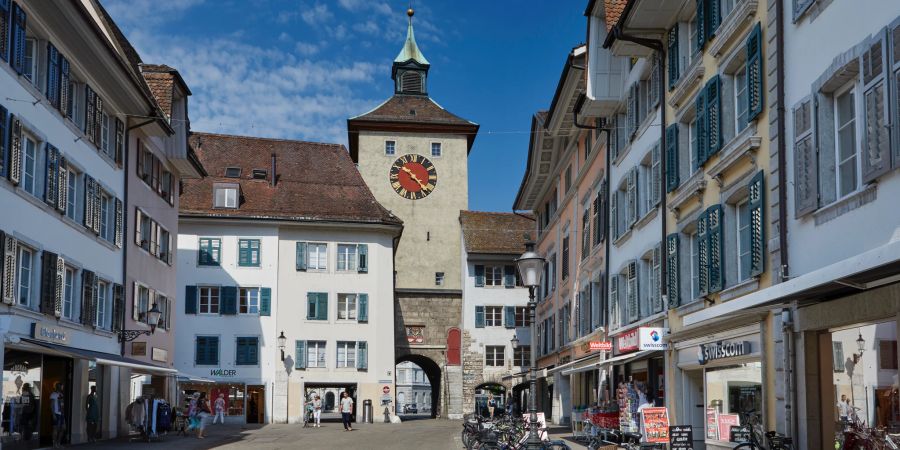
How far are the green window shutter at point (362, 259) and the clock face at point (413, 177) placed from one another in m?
12.3

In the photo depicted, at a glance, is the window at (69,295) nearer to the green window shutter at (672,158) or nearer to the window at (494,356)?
the green window shutter at (672,158)

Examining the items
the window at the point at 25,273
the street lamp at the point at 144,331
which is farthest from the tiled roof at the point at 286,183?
the window at the point at 25,273

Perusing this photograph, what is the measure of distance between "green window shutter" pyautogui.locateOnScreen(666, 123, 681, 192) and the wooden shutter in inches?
37.7

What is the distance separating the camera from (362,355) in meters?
53.6

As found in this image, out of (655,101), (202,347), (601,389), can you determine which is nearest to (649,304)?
(655,101)

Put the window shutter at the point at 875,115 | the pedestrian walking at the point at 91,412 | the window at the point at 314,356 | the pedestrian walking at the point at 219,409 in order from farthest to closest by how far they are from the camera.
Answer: the window at the point at 314,356
the pedestrian walking at the point at 219,409
the pedestrian walking at the point at 91,412
the window shutter at the point at 875,115

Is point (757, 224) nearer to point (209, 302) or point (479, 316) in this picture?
point (209, 302)

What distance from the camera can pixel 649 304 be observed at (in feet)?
87.1

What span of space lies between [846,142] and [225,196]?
42.9 meters

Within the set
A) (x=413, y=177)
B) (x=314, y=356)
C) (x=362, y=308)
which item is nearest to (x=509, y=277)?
(x=413, y=177)

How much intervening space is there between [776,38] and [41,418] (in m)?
19.1

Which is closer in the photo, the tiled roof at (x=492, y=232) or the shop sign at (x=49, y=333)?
the shop sign at (x=49, y=333)

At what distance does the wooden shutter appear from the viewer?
917 inches

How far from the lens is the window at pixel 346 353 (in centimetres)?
5356
